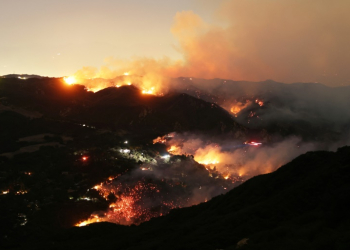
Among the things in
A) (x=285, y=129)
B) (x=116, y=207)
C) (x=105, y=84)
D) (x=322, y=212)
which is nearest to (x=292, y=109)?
(x=285, y=129)

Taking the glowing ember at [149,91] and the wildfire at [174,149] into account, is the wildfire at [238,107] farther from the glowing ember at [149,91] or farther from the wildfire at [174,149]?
the wildfire at [174,149]

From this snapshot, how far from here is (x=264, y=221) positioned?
28.7m

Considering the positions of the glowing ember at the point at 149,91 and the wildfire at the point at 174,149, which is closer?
the wildfire at the point at 174,149

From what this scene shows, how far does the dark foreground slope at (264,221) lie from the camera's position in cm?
2314

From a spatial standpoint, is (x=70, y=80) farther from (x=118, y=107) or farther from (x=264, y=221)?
(x=264, y=221)

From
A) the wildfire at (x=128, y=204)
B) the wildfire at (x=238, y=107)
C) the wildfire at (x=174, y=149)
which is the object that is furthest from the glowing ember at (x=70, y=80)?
the wildfire at (x=128, y=204)

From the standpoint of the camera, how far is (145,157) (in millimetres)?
82875

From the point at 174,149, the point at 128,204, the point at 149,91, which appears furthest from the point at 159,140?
the point at 149,91

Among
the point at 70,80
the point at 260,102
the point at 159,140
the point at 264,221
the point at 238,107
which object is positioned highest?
the point at 70,80

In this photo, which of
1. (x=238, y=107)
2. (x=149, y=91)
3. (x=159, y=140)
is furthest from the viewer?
(x=238, y=107)

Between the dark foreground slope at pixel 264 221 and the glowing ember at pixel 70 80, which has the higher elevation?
the glowing ember at pixel 70 80

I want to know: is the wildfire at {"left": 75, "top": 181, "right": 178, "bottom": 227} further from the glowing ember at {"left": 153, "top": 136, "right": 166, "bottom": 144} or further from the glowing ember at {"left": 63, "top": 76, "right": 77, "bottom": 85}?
the glowing ember at {"left": 63, "top": 76, "right": 77, "bottom": 85}

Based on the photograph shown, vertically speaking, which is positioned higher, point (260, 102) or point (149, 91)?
point (149, 91)

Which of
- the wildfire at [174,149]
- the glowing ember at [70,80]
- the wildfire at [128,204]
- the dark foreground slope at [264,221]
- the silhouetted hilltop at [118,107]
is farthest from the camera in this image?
the glowing ember at [70,80]
